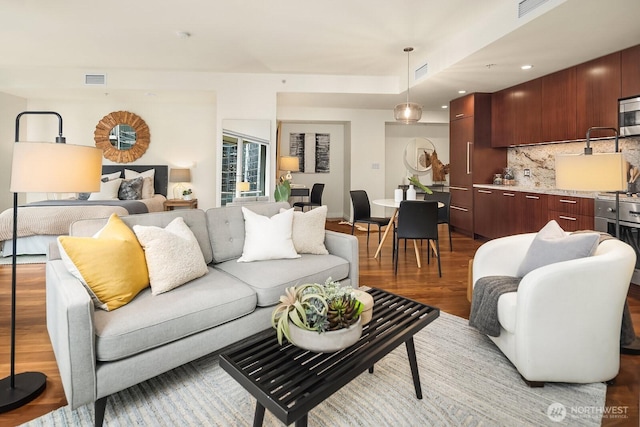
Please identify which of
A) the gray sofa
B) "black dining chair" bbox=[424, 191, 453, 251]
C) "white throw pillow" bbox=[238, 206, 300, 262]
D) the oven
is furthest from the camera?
"black dining chair" bbox=[424, 191, 453, 251]

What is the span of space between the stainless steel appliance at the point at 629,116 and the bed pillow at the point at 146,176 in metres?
6.59

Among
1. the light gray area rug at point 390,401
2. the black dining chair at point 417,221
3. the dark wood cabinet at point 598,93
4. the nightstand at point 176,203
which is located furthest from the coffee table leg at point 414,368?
the nightstand at point 176,203

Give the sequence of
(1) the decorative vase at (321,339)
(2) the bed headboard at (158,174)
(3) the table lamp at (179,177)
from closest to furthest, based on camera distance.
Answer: (1) the decorative vase at (321,339) < (3) the table lamp at (179,177) < (2) the bed headboard at (158,174)

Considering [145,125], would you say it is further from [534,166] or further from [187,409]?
[534,166]

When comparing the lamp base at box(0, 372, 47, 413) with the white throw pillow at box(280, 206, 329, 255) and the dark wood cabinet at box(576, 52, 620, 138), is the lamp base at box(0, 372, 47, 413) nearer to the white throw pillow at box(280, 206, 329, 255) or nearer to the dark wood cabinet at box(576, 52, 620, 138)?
the white throw pillow at box(280, 206, 329, 255)

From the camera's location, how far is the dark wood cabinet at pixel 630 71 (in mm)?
3477

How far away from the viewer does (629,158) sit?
12.4 feet

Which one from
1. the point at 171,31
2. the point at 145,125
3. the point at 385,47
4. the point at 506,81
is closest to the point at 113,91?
the point at 145,125

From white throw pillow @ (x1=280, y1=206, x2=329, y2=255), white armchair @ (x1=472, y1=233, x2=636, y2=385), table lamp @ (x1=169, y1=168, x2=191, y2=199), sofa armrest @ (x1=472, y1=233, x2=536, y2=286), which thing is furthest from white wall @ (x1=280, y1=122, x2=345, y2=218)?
white armchair @ (x1=472, y1=233, x2=636, y2=385)

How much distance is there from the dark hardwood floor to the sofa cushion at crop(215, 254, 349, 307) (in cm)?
95

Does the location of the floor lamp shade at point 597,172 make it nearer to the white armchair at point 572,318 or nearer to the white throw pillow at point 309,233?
the white armchair at point 572,318

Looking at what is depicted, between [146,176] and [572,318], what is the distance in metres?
6.46

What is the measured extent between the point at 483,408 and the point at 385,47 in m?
4.09

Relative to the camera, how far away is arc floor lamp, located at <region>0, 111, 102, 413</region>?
1540 millimetres
